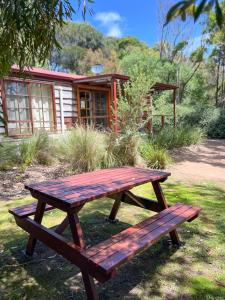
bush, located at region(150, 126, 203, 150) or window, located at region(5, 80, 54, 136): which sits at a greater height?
window, located at region(5, 80, 54, 136)

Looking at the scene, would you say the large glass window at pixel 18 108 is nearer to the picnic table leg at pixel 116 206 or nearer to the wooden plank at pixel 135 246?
the picnic table leg at pixel 116 206

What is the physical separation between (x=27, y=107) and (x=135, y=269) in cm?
747

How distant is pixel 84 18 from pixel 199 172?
199 inches

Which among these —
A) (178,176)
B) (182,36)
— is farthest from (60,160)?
(182,36)

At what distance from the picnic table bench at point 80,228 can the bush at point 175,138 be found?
507cm

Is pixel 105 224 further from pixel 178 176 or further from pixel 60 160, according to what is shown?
pixel 60 160

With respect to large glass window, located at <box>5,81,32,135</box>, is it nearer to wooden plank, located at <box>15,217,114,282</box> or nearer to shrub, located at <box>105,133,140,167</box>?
shrub, located at <box>105,133,140,167</box>

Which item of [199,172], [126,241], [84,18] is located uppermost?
[84,18]

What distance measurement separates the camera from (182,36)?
19891mm

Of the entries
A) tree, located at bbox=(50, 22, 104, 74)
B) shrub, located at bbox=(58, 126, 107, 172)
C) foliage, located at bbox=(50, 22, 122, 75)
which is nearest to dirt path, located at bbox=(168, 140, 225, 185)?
shrub, located at bbox=(58, 126, 107, 172)

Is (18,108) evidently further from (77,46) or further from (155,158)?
(77,46)

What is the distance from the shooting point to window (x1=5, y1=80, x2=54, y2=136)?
8328 mm

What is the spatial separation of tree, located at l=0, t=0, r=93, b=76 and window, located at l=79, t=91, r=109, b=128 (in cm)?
793

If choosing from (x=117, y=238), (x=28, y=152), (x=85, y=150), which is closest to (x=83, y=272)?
(x=117, y=238)
